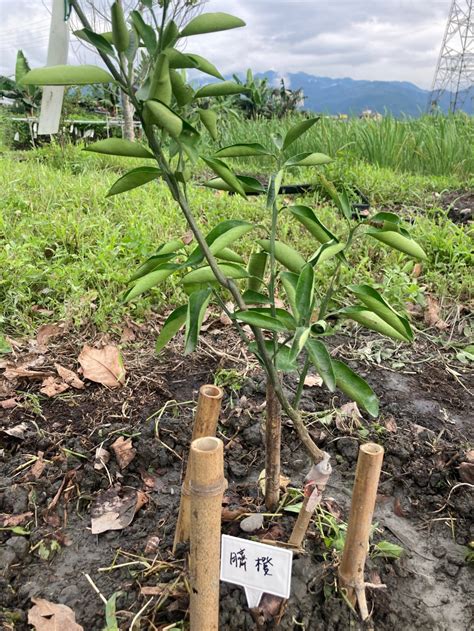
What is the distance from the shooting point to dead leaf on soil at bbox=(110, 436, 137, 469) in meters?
1.49

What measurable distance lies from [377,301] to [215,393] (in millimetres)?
344

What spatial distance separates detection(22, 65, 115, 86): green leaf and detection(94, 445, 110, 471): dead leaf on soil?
3.29 ft

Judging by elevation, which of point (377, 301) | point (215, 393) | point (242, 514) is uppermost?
point (377, 301)

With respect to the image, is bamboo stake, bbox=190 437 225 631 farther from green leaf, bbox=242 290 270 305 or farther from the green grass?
the green grass

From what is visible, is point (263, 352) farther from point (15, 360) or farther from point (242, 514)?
point (15, 360)

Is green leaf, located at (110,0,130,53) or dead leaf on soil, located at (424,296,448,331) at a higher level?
green leaf, located at (110,0,130,53)

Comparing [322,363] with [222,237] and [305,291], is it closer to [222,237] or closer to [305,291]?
[305,291]

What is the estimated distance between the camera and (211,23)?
32.6 inches

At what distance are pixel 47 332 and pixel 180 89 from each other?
151cm

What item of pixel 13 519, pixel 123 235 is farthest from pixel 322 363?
pixel 123 235

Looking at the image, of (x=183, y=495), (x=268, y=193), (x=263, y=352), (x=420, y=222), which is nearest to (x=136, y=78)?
(x=268, y=193)

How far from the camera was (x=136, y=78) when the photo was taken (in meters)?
0.89

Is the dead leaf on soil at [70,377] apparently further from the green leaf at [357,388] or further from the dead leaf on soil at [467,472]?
the dead leaf on soil at [467,472]

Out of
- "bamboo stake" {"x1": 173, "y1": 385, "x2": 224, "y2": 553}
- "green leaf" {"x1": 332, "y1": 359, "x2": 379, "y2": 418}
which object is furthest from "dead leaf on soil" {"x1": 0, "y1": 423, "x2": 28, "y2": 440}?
"green leaf" {"x1": 332, "y1": 359, "x2": 379, "y2": 418}
